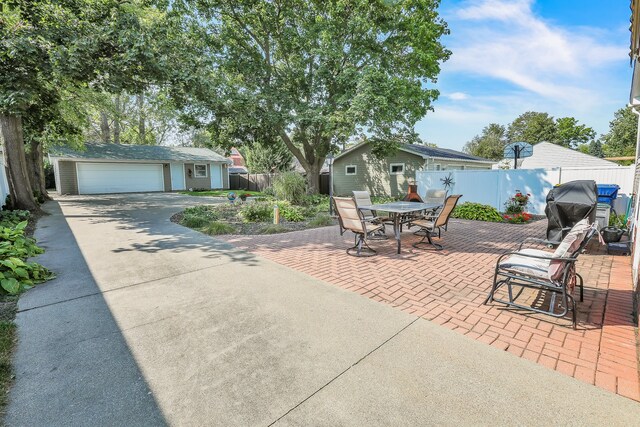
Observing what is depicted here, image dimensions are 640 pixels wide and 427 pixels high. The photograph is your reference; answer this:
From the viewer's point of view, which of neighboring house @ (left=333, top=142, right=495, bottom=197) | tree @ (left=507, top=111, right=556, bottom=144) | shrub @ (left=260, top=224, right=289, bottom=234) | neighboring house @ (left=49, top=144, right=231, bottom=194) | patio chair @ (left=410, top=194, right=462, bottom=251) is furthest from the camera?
tree @ (left=507, top=111, right=556, bottom=144)

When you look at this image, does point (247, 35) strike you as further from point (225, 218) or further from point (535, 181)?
point (535, 181)

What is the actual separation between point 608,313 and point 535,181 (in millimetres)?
9095

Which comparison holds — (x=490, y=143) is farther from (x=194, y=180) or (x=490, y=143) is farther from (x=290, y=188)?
(x=290, y=188)

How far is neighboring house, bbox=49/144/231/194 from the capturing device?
20422 millimetres

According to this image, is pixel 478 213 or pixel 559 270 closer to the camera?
pixel 559 270

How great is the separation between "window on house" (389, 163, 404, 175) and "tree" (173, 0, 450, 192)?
9.79 ft

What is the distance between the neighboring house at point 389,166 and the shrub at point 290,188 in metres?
7.18

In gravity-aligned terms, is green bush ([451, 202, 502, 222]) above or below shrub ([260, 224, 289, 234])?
above

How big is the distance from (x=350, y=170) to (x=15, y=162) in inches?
659

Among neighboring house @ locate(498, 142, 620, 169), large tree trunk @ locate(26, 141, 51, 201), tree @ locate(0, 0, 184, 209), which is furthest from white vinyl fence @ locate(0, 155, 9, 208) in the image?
neighboring house @ locate(498, 142, 620, 169)

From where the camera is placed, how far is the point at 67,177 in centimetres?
2031

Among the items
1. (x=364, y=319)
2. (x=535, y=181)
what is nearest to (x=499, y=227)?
(x=535, y=181)

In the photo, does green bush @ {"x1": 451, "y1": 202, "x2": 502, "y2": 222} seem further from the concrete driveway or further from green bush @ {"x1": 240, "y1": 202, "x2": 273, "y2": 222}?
the concrete driveway

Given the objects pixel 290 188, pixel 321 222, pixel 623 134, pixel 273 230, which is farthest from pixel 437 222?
pixel 623 134
